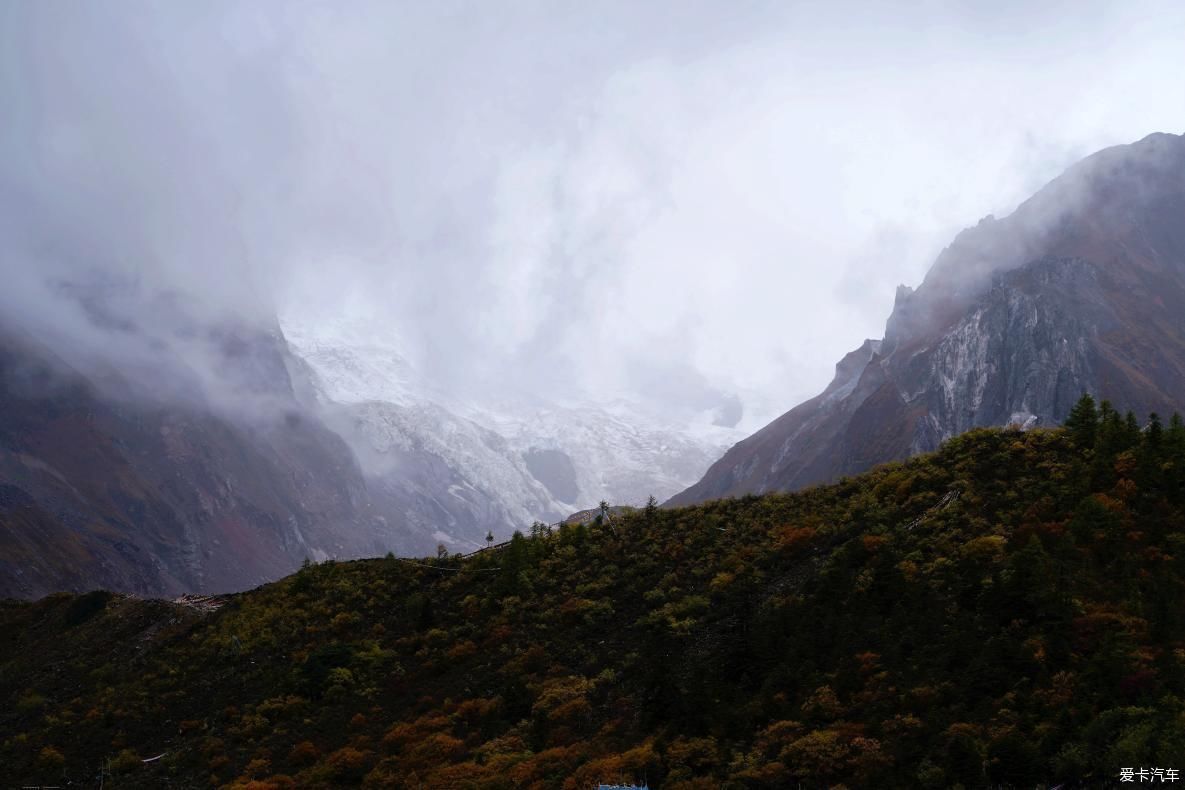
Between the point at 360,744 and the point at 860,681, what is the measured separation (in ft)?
67.2

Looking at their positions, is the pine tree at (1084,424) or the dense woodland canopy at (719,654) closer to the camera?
the dense woodland canopy at (719,654)

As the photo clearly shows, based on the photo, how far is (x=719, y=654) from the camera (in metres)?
32.7

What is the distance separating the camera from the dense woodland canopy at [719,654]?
941 inches

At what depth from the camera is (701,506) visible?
52500 mm

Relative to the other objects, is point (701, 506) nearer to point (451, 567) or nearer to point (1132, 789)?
point (451, 567)

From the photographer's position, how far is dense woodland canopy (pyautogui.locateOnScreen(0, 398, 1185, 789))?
941 inches

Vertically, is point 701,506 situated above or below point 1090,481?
above

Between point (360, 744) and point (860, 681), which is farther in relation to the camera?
point (360, 744)

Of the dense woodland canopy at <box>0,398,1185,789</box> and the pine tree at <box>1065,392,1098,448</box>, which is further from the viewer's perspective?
the pine tree at <box>1065,392,1098,448</box>

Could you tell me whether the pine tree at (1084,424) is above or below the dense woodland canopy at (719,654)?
above

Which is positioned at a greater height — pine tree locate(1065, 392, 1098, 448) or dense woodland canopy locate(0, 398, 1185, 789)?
pine tree locate(1065, 392, 1098, 448)

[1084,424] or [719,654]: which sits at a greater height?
[1084,424]

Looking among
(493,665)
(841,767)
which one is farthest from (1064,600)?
(493,665)

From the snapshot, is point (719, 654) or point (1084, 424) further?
point (1084, 424)
